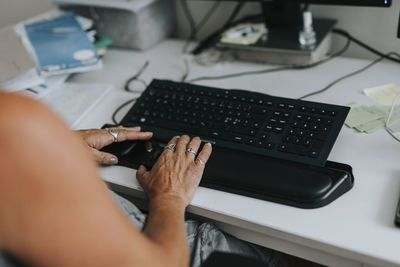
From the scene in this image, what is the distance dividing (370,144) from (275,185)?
229 millimetres

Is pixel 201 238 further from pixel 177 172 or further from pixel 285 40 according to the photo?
pixel 285 40

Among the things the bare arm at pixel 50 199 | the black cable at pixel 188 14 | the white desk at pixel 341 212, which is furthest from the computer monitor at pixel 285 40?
the bare arm at pixel 50 199

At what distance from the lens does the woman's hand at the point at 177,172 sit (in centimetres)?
76

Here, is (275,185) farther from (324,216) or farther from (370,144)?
(370,144)

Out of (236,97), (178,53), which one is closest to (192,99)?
(236,97)

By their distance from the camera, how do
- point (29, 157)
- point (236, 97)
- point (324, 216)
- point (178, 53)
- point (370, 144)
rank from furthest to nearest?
point (178, 53)
point (236, 97)
point (370, 144)
point (324, 216)
point (29, 157)

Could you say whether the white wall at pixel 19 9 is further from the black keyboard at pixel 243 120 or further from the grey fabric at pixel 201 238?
the grey fabric at pixel 201 238

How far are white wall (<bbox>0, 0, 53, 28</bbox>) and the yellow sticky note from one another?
4.05 ft

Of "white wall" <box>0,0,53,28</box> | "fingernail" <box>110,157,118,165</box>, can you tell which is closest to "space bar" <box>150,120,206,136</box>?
"fingernail" <box>110,157,118,165</box>

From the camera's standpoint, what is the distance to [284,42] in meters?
1.14

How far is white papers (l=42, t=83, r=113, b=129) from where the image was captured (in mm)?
1057

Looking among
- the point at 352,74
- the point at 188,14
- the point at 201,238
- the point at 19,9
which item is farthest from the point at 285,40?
the point at 19,9

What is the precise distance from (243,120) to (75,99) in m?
0.49

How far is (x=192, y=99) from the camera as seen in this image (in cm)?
96
